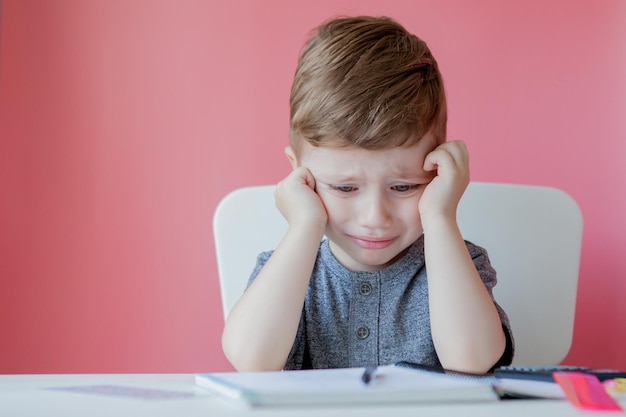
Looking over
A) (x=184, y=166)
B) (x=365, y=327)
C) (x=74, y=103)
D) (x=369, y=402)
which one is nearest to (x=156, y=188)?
(x=184, y=166)

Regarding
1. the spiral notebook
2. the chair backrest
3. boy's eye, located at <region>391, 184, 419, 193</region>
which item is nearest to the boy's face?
boy's eye, located at <region>391, 184, 419, 193</region>

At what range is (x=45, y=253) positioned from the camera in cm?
167

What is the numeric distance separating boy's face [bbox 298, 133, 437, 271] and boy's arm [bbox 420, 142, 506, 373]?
0.07 feet

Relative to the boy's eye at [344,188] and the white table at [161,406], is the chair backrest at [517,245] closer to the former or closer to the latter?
the boy's eye at [344,188]

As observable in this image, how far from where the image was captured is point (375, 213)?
100cm

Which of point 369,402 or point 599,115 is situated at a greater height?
point 599,115

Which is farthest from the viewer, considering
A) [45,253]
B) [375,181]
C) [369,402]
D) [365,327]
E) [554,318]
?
[45,253]

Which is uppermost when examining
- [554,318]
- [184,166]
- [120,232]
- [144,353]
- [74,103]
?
[74,103]

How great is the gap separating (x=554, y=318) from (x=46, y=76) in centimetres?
106

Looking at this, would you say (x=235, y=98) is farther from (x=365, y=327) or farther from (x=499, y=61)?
(x=365, y=327)

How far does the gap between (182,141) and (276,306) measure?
30.1 inches

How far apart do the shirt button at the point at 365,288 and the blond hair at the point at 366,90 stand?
7.8 inches

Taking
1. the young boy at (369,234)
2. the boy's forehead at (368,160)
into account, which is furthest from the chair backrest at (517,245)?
the boy's forehead at (368,160)

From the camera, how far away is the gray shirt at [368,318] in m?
1.10
